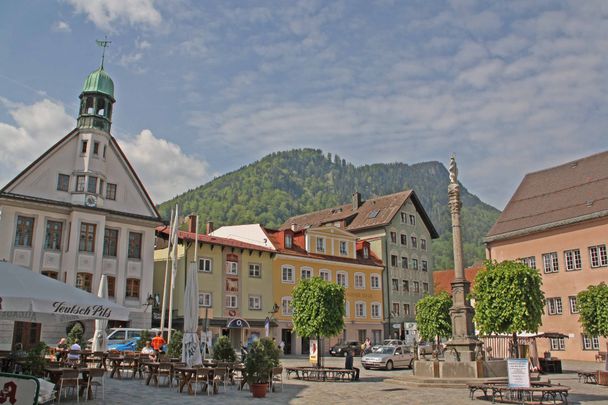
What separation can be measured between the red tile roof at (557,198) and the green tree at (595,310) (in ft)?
48.2

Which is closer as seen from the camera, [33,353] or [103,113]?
[33,353]

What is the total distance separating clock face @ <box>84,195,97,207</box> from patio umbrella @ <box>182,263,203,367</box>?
2061 cm

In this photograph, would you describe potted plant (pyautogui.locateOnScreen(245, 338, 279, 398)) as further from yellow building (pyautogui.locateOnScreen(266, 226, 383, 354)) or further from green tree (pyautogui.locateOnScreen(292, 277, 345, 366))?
yellow building (pyautogui.locateOnScreen(266, 226, 383, 354))

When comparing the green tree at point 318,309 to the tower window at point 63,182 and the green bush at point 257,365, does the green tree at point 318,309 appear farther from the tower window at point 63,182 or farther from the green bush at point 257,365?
the tower window at point 63,182

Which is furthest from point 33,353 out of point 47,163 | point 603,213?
point 603,213

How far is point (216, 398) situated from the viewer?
1709 cm

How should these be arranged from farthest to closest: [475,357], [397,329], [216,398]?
1. [397,329]
2. [475,357]
3. [216,398]

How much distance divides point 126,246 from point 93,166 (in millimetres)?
5918

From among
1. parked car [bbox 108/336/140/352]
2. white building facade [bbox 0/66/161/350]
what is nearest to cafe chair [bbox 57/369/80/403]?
parked car [bbox 108/336/140/352]

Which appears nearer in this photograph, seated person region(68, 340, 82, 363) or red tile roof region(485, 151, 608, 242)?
seated person region(68, 340, 82, 363)

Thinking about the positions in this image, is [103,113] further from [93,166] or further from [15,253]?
[15,253]

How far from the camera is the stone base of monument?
74.0 ft

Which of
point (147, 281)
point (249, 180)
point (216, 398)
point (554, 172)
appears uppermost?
point (249, 180)

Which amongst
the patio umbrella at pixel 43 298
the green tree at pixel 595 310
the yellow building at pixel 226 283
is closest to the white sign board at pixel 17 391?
the patio umbrella at pixel 43 298
